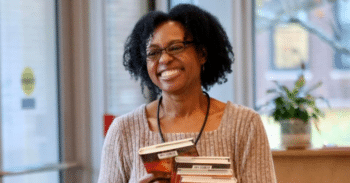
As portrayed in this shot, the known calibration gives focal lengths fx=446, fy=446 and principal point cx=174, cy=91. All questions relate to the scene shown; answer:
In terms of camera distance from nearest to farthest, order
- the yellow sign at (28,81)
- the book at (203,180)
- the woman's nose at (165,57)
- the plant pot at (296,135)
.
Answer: the book at (203,180) < the woman's nose at (165,57) < the plant pot at (296,135) < the yellow sign at (28,81)

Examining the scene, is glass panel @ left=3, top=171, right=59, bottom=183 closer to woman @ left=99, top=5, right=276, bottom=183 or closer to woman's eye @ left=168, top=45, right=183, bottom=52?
woman @ left=99, top=5, right=276, bottom=183

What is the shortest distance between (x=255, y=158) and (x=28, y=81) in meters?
2.26

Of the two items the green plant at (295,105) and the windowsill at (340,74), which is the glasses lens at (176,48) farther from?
the windowsill at (340,74)

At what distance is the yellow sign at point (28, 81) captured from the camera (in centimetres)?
334

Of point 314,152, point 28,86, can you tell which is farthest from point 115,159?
point 28,86

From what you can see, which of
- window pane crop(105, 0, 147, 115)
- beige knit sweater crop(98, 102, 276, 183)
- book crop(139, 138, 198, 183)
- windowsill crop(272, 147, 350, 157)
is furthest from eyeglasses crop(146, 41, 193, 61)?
window pane crop(105, 0, 147, 115)

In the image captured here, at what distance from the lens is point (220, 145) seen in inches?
64.8

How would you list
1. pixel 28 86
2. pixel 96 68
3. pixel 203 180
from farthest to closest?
pixel 96 68 < pixel 28 86 < pixel 203 180

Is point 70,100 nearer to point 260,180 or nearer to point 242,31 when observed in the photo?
point 242,31

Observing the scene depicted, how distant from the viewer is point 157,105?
181cm

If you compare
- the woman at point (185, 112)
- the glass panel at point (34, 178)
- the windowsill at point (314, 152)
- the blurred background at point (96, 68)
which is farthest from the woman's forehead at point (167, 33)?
the glass panel at point (34, 178)

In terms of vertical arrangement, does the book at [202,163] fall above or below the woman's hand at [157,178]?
above

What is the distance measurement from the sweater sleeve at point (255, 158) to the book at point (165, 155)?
11.9 inches

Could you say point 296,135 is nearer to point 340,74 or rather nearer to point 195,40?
point 340,74
